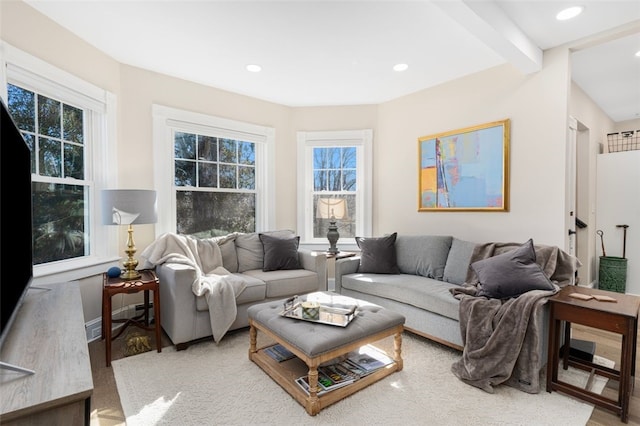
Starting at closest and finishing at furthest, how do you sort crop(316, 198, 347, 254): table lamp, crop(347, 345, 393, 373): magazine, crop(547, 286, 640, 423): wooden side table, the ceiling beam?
crop(547, 286, 640, 423): wooden side table
the ceiling beam
crop(347, 345, 393, 373): magazine
crop(316, 198, 347, 254): table lamp

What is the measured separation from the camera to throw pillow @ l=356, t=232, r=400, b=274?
336 centimetres

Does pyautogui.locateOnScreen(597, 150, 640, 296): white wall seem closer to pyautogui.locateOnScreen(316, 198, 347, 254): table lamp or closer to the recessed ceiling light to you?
the recessed ceiling light

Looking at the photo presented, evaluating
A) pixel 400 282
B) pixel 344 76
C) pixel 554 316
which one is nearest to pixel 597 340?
pixel 554 316

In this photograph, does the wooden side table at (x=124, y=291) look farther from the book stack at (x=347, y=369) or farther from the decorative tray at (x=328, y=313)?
the book stack at (x=347, y=369)

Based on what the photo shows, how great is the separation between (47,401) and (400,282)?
2572 mm

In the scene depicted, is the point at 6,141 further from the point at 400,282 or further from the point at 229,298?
the point at 400,282

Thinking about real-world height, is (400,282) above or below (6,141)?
below

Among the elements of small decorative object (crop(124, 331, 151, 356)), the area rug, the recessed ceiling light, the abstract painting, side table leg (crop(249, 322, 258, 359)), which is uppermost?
the recessed ceiling light

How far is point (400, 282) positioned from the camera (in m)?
2.95

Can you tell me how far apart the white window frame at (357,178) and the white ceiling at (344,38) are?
789mm

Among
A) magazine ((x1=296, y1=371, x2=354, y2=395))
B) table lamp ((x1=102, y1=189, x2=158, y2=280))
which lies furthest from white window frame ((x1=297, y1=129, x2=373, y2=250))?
magazine ((x1=296, y1=371, x2=354, y2=395))

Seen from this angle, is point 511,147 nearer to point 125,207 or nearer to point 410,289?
point 410,289

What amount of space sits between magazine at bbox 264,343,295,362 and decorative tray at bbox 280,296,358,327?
0.35 m

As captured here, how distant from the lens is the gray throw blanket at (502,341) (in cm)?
200
